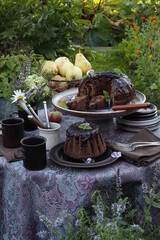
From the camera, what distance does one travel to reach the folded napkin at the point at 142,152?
1.79m

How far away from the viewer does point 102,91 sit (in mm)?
2268

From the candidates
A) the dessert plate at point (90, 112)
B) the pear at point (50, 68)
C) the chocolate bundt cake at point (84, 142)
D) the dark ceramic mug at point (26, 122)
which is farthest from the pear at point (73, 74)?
the chocolate bundt cake at point (84, 142)

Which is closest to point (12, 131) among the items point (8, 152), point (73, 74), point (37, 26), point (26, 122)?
point (8, 152)

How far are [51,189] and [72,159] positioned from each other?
0.63ft

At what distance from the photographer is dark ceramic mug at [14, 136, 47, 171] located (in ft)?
5.58

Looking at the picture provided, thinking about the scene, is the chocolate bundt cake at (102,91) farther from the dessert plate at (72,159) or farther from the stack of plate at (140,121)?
the dessert plate at (72,159)

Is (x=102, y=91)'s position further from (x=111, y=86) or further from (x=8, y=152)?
(x=8, y=152)

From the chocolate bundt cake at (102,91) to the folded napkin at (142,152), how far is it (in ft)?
0.85

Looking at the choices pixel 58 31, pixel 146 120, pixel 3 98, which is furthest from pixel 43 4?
pixel 146 120

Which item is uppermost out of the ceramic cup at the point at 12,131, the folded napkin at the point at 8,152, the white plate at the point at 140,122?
the ceramic cup at the point at 12,131

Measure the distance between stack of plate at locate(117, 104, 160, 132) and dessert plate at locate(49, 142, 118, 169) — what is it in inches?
14.7

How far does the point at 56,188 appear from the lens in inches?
67.1

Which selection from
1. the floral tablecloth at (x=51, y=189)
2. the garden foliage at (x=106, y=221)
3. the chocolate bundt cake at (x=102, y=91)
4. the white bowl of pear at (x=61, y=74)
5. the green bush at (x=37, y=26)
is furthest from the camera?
the green bush at (x=37, y=26)

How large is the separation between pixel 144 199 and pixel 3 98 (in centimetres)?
130
